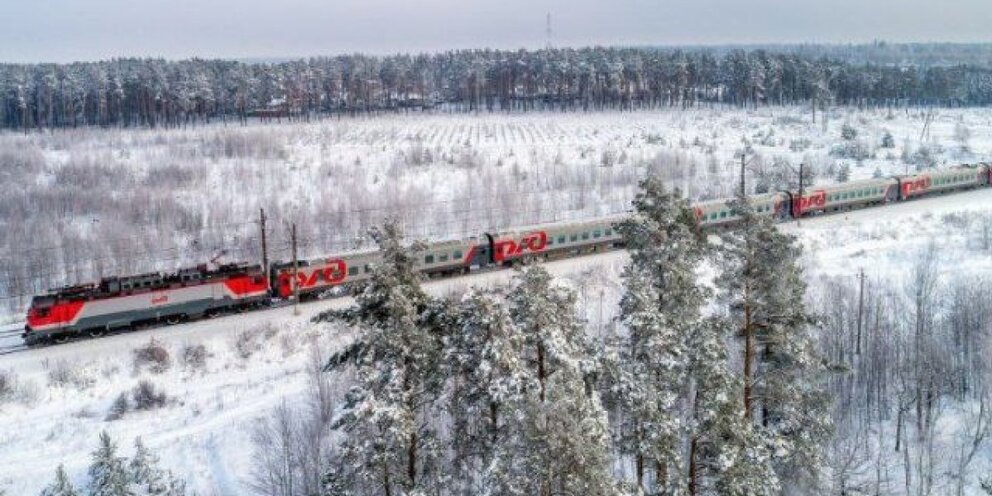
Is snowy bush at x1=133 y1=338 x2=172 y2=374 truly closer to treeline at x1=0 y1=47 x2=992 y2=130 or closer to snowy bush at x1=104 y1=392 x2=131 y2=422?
snowy bush at x1=104 y1=392 x2=131 y2=422

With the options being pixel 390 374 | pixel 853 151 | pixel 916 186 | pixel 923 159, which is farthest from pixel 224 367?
pixel 923 159

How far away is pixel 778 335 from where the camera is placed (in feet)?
66.3

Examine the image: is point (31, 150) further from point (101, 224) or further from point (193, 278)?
point (193, 278)

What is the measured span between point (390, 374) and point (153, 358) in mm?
23004

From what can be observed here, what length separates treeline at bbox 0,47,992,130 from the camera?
127 m

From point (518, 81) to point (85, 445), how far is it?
129052 millimetres

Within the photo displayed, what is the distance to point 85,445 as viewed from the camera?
28109 mm

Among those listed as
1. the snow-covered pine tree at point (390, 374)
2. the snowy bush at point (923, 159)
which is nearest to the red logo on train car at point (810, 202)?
the snowy bush at point (923, 159)

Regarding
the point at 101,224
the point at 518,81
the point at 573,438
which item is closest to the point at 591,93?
the point at 518,81

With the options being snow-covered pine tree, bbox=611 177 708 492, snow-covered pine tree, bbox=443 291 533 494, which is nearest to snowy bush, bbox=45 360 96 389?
snow-covered pine tree, bbox=443 291 533 494

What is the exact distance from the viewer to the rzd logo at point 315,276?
40.9 meters

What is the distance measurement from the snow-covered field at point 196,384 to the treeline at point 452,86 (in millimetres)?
91936

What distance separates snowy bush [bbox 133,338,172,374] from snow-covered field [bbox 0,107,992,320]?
9846mm

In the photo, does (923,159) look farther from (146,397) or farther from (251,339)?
(146,397)
